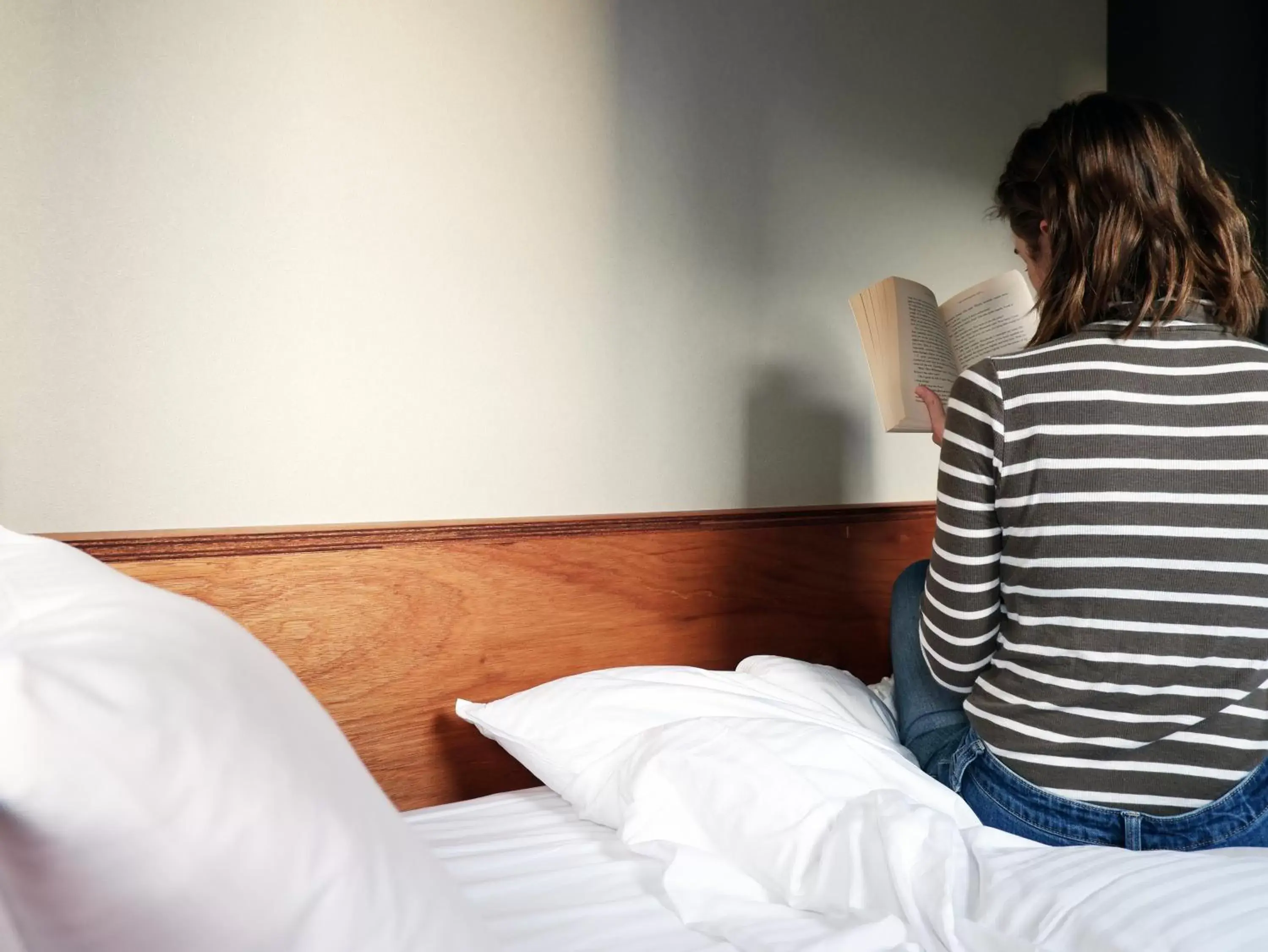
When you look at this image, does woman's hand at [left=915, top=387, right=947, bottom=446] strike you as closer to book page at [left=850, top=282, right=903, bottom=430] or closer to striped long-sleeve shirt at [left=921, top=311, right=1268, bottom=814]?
book page at [left=850, top=282, right=903, bottom=430]

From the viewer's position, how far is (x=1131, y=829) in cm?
85

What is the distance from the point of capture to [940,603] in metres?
0.98

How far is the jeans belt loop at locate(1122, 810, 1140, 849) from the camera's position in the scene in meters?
0.85

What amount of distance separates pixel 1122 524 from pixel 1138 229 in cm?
31

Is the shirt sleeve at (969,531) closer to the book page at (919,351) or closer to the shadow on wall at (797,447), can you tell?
the book page at (919,351)

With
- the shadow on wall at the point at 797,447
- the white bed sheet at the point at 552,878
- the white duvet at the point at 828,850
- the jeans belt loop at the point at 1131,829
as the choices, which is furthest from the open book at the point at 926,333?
the white bed sheet at the point at 552,878

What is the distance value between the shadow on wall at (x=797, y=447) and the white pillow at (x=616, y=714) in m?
0.44

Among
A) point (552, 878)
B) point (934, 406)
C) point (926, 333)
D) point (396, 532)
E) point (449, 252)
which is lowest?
point (552, 878)

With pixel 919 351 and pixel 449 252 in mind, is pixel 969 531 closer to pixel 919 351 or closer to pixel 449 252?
pixel 919 351

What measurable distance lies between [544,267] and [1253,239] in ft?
5.40

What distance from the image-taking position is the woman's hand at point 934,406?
128 centimetres

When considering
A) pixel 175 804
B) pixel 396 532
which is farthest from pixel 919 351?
pixel 175 804

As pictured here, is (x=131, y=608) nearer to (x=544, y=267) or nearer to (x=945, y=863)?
(x=945, y=863)

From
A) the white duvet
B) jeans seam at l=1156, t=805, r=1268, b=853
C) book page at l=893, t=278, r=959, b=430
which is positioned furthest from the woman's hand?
jeans seam at l=1156, t=805, r=1268, b=853
